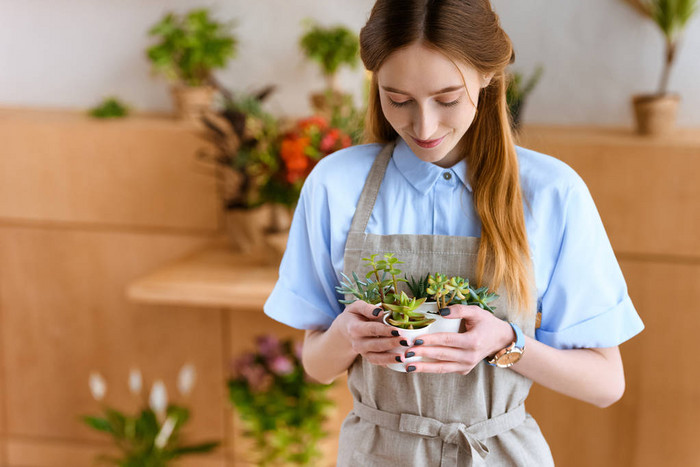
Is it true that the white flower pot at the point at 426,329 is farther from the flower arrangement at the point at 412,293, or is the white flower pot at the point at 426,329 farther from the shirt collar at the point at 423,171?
the shirt collar at the point at 423,171

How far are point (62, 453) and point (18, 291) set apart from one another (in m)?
0.66

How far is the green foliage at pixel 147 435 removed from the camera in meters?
2.59

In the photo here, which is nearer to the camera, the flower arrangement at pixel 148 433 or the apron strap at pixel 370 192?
the apron strap at pixel 370 192

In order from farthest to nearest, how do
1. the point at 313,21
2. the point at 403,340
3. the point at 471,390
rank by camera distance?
the point at 313,21, the point at 471,390, the point at 403,340

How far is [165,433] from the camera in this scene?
260 centimetres

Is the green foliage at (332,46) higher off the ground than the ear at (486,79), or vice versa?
the green foliage at (332,46)

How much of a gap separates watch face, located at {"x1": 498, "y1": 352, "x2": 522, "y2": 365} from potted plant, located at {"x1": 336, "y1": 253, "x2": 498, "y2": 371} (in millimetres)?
69

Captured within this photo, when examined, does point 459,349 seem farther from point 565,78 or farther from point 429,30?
point 565,78

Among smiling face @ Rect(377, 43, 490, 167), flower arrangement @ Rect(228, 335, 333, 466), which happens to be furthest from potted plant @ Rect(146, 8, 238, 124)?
smiling face @ Rect(377, 43, 490, 167)

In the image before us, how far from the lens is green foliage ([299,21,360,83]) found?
238 centimetres

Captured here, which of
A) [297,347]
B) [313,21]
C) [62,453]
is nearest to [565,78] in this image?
[313,21]

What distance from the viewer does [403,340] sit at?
3.20 feet

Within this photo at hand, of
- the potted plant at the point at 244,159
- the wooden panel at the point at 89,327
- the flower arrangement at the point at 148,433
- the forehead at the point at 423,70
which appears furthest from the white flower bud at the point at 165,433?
the forehead at the point at 423,70

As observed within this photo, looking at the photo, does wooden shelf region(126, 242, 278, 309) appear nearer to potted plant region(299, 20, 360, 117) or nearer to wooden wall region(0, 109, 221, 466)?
wooden wall region(0, 109, 221, 466)
